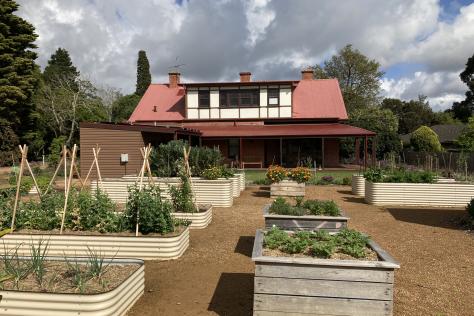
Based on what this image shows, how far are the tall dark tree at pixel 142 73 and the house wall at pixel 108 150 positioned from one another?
3235 centimetres

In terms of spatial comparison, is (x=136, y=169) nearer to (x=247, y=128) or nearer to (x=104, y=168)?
(x=104, y=168)

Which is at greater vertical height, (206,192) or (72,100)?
(72,100)

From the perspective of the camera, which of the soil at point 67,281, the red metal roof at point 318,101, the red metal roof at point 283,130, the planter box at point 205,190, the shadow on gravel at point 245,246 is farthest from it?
the red metal roof at point 318,101

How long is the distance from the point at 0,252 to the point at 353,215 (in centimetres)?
773

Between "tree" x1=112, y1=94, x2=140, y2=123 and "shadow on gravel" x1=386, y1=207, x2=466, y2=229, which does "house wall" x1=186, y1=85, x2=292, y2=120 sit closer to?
"tree" x1=112, y1=94, x2=140, y2=123

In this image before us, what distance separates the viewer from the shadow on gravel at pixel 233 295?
4422 mm

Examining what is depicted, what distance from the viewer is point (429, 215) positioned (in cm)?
1030

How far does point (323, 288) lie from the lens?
385 centimetres

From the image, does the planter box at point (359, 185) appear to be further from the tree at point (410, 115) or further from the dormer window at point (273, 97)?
the tree at point (410, 115)

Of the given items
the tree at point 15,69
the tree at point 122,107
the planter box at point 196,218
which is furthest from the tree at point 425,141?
the tree at point 15,69

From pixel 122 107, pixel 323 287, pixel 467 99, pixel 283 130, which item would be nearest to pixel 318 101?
pixel 283 130

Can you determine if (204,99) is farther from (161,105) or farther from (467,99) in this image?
(467,99)

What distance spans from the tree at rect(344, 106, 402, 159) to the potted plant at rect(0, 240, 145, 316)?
30221 millimetres

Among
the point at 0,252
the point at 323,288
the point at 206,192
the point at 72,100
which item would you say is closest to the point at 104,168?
the point at 206,192
